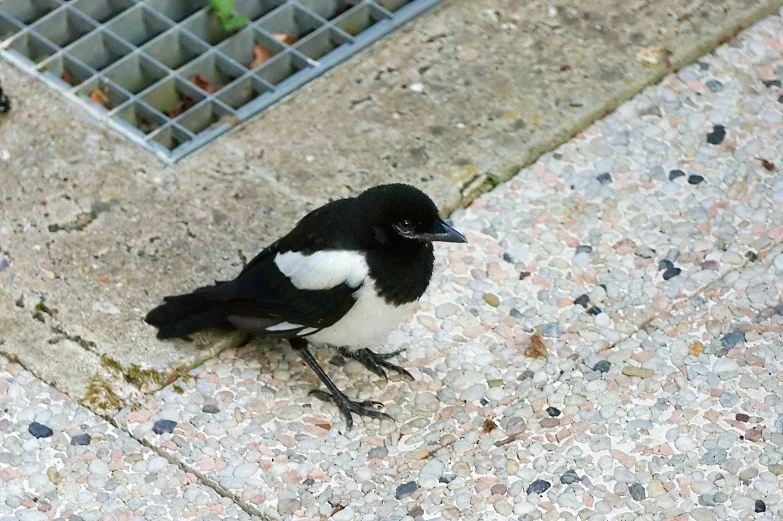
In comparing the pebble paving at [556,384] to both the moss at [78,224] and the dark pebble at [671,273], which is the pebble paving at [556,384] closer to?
the dark pebble at [671,273]

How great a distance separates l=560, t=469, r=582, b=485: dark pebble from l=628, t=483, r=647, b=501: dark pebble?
0.15 meters

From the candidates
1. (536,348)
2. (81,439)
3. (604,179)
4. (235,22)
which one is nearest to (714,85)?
(604,179)

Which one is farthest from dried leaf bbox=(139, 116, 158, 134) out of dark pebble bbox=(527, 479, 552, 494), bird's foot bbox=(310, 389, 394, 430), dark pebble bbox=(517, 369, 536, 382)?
dark pebble bbox=(527, 479, 552, 494)

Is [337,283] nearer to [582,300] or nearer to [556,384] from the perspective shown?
[556,384]

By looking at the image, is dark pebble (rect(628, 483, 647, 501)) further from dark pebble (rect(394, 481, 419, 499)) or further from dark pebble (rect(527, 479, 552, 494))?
dark pebble (rect(394, 481, 419, 499))

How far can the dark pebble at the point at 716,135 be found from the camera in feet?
15.9

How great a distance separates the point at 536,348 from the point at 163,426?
1212 mm

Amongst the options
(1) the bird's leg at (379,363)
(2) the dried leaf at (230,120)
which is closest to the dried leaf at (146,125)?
(2) the dried leaf at (230,120)

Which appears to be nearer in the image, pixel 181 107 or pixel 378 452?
pixel 378 452

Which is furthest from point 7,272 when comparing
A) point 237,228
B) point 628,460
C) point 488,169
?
point 628,460

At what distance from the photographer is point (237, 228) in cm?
448

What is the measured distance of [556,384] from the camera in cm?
401

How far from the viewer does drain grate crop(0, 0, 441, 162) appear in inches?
194

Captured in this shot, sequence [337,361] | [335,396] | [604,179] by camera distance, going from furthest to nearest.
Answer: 1. [604,179]
2. [337,361]
3. [335,396]
